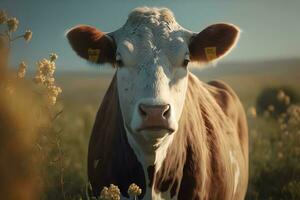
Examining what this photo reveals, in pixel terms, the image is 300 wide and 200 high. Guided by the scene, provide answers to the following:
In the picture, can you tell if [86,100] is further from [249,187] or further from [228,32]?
[228,32]

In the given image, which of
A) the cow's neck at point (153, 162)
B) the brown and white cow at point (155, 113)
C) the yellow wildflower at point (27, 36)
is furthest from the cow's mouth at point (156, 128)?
the yellow wildflower at point (27, 36)

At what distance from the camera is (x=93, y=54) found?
4.31m

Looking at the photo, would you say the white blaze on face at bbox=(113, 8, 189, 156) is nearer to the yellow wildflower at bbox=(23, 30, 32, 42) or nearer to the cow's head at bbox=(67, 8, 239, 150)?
the cow's head at bbox=(67, 8, 239, 150)

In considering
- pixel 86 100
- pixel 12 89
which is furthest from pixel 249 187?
pixel 86 100

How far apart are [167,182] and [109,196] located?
2.65 feet

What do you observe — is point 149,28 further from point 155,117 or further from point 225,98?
point 225,98

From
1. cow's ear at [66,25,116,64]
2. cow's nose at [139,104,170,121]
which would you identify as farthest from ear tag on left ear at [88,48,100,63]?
cow's nose at [139,104,170,121]

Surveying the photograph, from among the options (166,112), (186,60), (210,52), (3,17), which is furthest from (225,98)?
(3,17)

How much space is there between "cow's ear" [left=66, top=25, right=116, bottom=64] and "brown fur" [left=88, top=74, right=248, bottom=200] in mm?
210

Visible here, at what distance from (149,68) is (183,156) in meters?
0.68

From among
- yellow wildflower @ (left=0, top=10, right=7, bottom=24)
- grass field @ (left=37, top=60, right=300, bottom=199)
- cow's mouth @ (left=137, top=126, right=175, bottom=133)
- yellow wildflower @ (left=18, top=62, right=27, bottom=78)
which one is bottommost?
Result: grass field @ (left=37, top=60, right=300, bottom=199)

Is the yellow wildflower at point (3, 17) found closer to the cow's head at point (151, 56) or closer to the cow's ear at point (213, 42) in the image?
the cow's head at point (151, 56)

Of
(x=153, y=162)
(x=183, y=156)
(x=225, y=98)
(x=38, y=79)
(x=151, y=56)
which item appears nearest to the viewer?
(x=38, y=79)

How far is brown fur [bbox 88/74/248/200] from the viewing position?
4.14m
